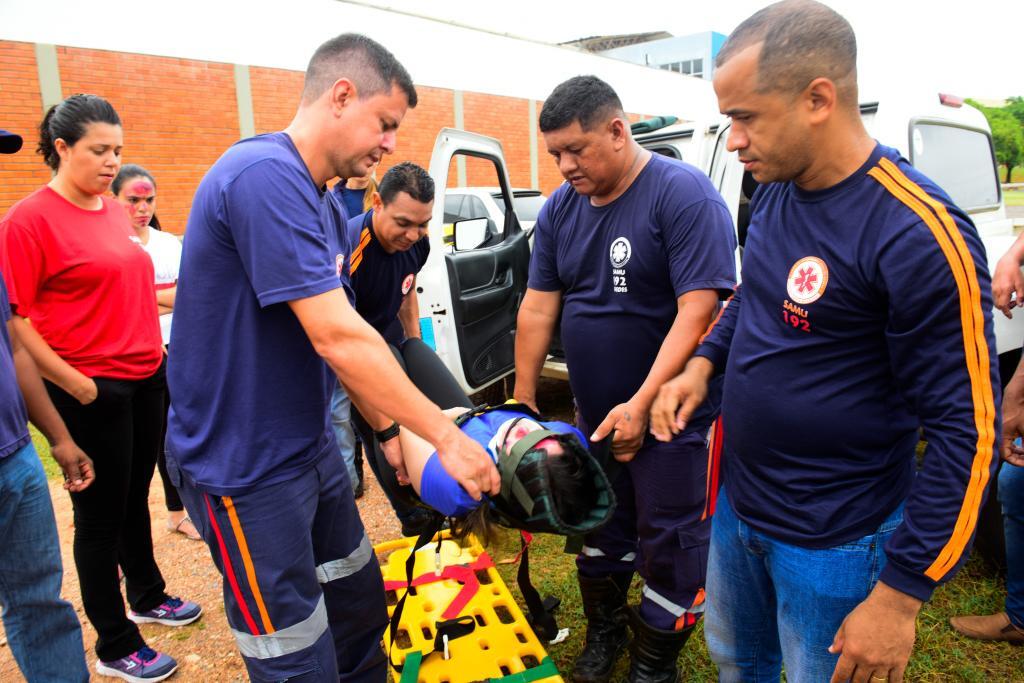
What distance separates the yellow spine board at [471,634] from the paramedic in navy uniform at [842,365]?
1159 millimetres

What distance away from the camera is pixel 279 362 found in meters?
1.72

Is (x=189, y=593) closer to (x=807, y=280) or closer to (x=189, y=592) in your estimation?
(x=189, y=592)

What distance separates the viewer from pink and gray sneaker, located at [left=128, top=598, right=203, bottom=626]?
10.2 feet

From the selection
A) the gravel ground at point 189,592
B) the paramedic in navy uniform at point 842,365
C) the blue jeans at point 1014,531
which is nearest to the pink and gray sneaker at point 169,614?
the gravel ground at point 189,592

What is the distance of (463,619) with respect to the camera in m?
2.52

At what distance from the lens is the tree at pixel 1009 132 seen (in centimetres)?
4325

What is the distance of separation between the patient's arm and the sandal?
7.58 feet

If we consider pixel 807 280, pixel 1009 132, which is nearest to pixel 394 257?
pixel 807 280

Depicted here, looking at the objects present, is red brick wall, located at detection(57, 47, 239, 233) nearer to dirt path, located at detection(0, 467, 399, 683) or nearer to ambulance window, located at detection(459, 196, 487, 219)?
ambulance window, located at detection(459, 196, 487, 219)

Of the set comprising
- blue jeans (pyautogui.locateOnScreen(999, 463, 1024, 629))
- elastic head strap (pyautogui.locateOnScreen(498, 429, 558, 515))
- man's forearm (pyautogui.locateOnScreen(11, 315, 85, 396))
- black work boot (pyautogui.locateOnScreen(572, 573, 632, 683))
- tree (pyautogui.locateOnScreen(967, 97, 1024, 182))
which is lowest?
black work boot (pyautogui.locateOnScreen(572, 573, 632, 683))

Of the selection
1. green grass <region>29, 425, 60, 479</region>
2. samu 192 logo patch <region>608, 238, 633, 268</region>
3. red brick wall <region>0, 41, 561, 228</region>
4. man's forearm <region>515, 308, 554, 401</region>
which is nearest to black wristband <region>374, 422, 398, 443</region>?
man's forearm <region>515, 308, 554, 401</region>

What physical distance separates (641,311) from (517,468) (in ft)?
2.75

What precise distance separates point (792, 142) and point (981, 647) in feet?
8.53

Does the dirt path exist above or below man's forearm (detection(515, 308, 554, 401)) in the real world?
below
